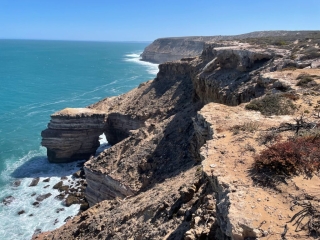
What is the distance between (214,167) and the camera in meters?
10.2

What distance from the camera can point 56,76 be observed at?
10325 centimetres

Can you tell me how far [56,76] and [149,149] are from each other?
84.7 metres

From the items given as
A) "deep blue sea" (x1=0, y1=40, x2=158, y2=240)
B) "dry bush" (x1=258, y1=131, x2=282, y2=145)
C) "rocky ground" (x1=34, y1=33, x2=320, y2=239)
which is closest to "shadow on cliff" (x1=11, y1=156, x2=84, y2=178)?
"deep blue sea" (x1=0, y1=40, x2=158, y2=240)

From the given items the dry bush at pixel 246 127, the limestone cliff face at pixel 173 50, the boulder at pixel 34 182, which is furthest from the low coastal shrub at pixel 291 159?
the limestone cliff face at pixel 173 50

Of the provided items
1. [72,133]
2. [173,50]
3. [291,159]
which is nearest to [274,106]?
[291,159]

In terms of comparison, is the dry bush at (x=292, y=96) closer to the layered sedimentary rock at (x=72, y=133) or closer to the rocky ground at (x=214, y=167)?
the rocky ground at (x=214, y=167)

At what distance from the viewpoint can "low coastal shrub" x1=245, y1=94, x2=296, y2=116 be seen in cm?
1559

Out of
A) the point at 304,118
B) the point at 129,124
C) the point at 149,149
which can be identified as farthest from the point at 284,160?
the point at 129,124

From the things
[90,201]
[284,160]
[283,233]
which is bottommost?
[90,201]

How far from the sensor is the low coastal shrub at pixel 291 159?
30.8ft

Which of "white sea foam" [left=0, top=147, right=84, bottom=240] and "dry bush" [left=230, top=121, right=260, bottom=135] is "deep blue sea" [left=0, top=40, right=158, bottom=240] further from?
"dry bush" [left=230, top=121, right=260, bottom=135]

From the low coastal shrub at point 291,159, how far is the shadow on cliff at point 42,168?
115 feet

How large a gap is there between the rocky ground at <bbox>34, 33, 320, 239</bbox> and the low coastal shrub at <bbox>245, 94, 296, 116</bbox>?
0.17ft

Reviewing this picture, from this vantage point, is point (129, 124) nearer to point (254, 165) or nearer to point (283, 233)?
point (254, 165)
